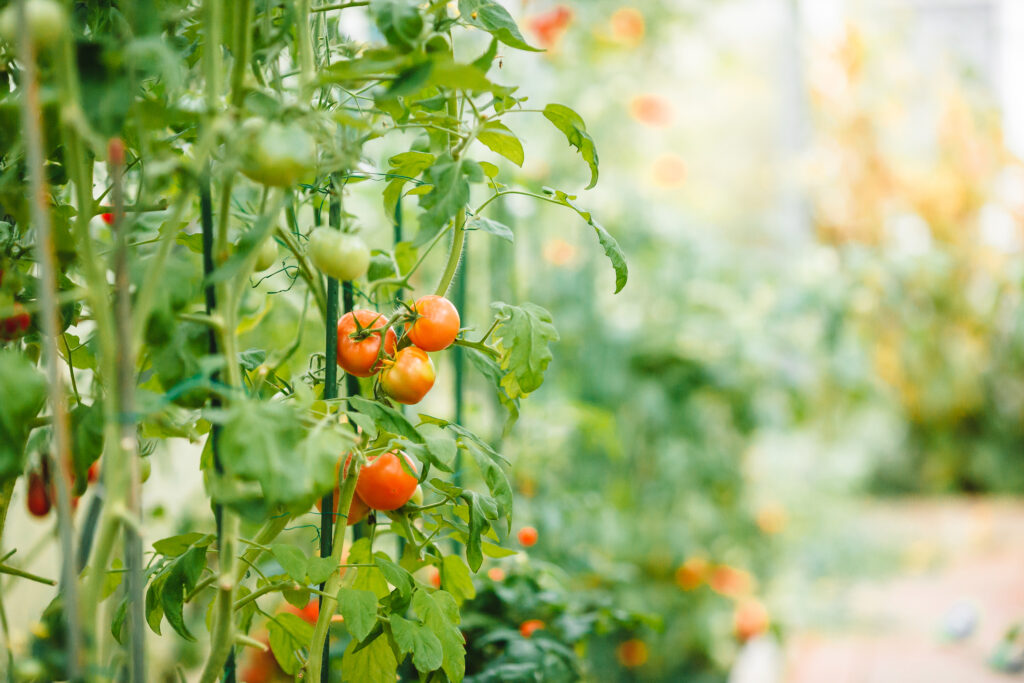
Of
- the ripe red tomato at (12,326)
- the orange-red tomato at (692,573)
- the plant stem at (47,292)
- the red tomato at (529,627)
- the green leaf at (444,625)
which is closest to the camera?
the plant stem at (47,292)

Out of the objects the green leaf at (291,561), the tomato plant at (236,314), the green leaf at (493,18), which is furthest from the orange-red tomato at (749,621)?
the green leaf at (493,18)

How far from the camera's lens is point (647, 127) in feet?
9.06

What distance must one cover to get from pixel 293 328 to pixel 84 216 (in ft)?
2.39

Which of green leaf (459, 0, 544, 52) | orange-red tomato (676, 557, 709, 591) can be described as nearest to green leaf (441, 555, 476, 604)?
green leaf (459, 0, 544, 52)

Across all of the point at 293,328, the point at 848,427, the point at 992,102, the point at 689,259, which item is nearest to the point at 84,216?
the point at 293,328

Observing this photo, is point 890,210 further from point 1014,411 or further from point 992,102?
point 1014,411

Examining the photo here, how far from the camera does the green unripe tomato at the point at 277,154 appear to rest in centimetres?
45

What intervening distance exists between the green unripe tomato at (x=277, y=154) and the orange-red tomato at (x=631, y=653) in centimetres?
166

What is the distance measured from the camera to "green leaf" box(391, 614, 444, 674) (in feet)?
2.03

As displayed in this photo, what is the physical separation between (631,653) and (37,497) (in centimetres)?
145

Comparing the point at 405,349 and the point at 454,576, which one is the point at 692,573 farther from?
the point at 405,349

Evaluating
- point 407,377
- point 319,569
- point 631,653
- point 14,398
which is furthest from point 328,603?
point 631,653

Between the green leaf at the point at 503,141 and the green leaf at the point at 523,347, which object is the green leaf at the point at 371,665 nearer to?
the green leaf at the point at 523,347

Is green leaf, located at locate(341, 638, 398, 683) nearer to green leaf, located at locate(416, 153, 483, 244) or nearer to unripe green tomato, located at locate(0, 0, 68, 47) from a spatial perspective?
green leaf, located at locate(416, 153, 483, 244)
